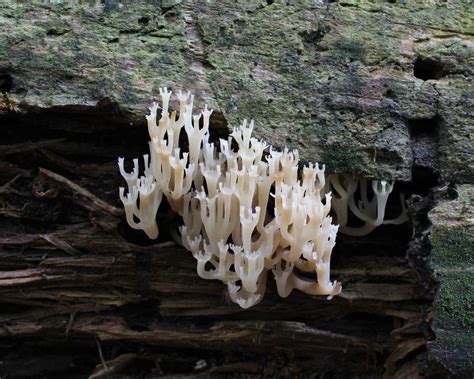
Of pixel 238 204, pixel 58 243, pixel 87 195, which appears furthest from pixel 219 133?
pixel 58 243

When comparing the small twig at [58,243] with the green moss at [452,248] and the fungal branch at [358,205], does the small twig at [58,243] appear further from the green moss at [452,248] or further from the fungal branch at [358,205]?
the green moss at [452,248]

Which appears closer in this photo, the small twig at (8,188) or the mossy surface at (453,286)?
the mossy surface at (453,286)

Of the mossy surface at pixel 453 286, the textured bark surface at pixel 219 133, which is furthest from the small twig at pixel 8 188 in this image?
the mossy surface at pixel 453 286

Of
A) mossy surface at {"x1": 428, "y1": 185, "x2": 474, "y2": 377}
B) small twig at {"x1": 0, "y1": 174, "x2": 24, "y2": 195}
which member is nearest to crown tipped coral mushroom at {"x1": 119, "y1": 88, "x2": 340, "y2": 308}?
mossy surface at {"x1": 428, "y1": 185, "x2": 474, "y2": 377}

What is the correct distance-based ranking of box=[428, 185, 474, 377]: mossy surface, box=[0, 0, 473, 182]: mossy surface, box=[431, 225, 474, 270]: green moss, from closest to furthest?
box=[428, 185, 474, 377]: mossy surface → box=[431, 225, 474, 270]: green moss → box=[0, 0, 473, 182]: mossy surface

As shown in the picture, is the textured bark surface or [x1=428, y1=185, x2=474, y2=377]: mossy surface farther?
the textured bark surface

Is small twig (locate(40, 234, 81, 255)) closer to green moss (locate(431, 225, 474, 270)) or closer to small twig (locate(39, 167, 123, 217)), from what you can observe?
small twig (locate(39, 167, 123, 217))
